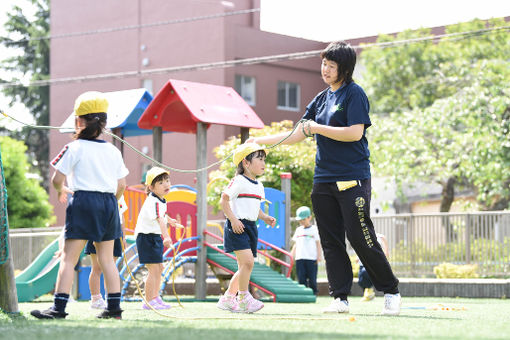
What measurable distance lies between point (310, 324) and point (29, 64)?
41.9m

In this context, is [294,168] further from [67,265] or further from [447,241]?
[67,265]

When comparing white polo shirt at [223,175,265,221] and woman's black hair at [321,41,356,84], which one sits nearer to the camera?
woman's black hair at [321,41,356,84]

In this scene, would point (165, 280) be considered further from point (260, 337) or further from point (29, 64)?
point (29, 64)

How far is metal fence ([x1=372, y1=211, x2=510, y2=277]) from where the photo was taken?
16.9m

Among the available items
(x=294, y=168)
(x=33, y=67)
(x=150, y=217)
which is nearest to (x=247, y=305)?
(x=150, y=217)

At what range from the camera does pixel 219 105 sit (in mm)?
12211

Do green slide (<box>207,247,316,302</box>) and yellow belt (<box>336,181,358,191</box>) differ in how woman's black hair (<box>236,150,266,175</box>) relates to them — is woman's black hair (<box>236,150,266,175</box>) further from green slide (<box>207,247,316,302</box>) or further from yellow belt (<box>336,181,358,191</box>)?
green slide (<box>207,247,316,302</box>)

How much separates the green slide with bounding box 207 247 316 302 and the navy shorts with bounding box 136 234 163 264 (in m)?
2.56

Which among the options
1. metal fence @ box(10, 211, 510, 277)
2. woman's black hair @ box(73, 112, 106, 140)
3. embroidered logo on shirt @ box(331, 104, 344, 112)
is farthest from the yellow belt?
metal fence @ box(10, 211, 510, 277)

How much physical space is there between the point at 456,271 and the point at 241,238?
9613 millimetres

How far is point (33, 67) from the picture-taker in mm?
44250

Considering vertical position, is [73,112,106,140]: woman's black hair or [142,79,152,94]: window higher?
[142,79,152,94]: window

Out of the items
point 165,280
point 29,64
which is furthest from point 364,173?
point 29,64

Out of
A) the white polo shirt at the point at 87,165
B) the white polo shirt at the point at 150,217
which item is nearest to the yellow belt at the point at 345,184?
the white polo shirt at the point at 87,165
